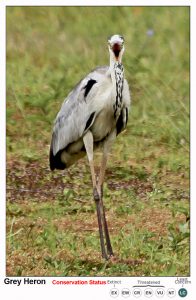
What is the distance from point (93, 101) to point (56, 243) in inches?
34.1

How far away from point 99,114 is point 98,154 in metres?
1.88

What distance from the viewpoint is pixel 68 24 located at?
11.3 m

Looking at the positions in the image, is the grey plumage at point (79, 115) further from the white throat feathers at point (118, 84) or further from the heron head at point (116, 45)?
the heron head at point (116, 45)

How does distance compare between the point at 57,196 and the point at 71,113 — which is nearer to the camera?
the point at 71,113

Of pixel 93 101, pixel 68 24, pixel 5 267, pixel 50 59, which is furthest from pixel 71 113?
pixel 68 24

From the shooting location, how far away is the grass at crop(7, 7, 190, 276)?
6578 millimetres

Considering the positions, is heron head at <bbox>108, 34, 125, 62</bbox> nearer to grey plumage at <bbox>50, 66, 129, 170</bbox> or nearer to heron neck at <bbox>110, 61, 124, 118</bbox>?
heron neck at <bbox>110, 61, 124, 118</bbox>

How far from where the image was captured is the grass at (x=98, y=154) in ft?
21.6
